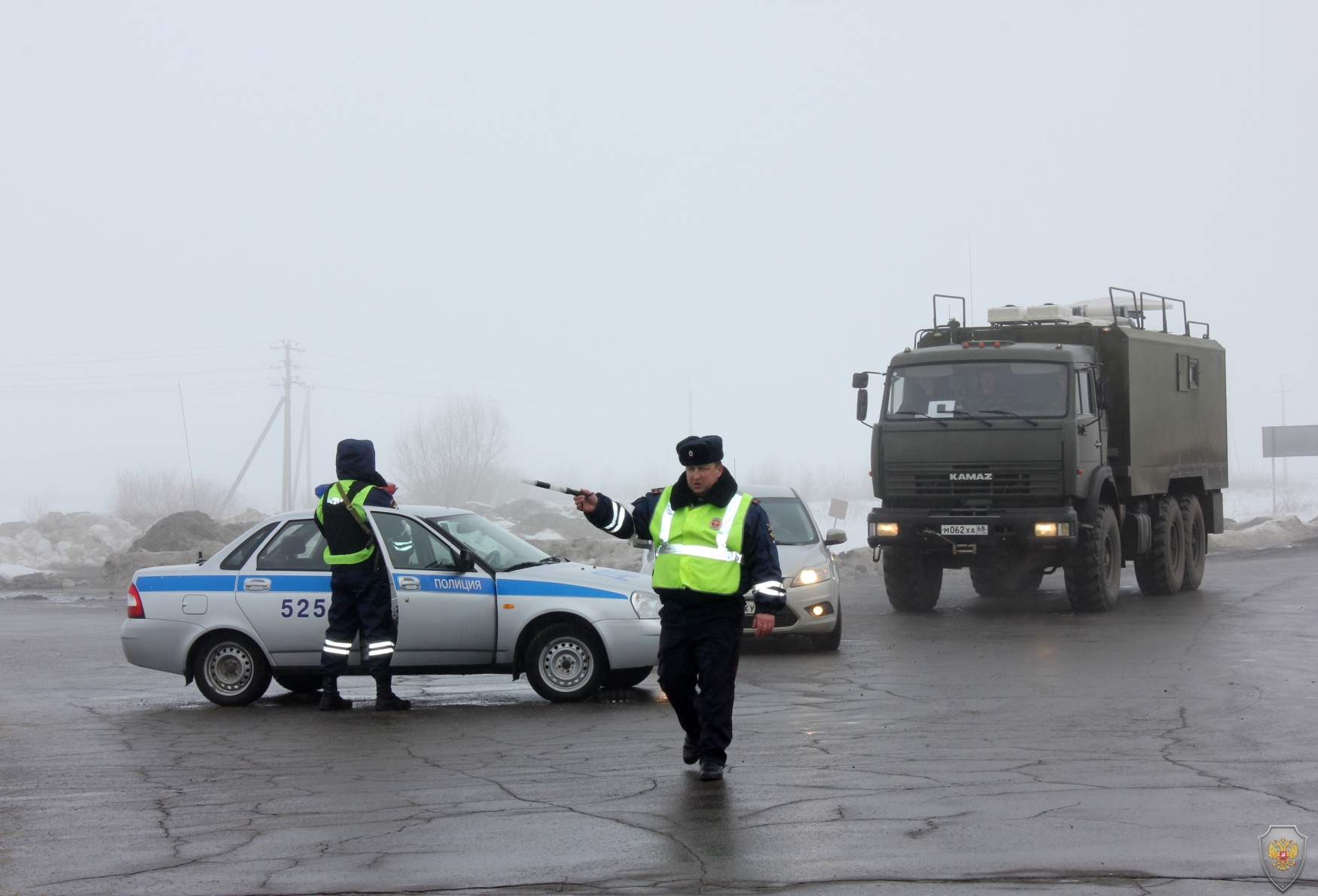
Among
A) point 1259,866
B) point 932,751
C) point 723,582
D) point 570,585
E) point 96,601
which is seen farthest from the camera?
point 96,601

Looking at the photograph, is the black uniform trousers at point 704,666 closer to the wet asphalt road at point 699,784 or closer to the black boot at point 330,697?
the wet asphalt road at point 699,784

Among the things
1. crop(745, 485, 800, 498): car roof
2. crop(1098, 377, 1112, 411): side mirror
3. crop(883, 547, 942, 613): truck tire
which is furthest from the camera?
crop(883, 547, 942, 613): truck tire

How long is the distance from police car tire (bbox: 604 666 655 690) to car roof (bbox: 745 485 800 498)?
4.58 m

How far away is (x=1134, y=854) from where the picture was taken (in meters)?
5.48

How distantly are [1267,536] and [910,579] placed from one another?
71.8ft

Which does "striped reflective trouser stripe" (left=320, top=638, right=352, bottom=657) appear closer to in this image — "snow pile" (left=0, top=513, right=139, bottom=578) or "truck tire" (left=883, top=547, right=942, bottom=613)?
"truck tire" (left=883, top=547, right=942, bottom=613)

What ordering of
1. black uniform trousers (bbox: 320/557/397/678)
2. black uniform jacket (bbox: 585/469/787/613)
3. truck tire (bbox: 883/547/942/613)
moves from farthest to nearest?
truck tire (bbox: 883/547/942/613) → black uniform trousers (bbox: 320/557/397/678) → black uniform jacket (bbox: 585/469/787/613)

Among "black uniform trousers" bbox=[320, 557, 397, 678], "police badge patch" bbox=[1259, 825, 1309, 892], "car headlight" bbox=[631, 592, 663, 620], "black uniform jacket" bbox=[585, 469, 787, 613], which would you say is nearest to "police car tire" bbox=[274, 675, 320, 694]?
"black uniform trousers" bbox=[320, 557, 397, 678]

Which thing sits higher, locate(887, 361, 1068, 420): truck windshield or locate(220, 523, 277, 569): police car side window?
locate(887, 361, 1068, 420): truck windshield

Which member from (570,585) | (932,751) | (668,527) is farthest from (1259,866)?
(570,585)

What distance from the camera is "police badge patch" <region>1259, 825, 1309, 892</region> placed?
16.7 ft

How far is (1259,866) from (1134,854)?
1.49ft

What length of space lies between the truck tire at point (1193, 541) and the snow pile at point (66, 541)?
93.1 ft

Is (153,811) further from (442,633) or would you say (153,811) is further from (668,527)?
(442,633)
